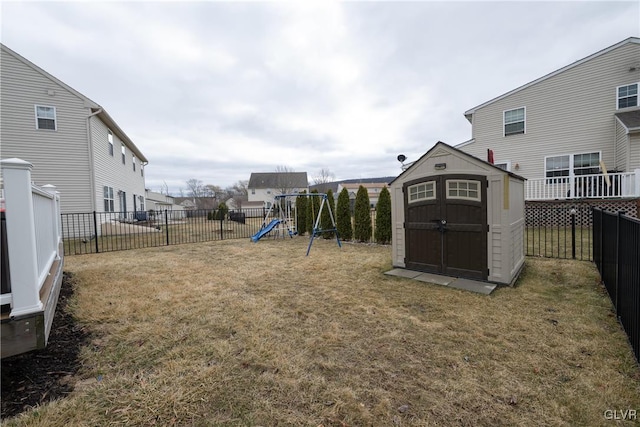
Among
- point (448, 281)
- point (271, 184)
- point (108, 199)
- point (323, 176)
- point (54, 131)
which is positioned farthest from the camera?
point (271, 184)

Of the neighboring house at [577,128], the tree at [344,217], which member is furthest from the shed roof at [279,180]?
the tree at [344,217]

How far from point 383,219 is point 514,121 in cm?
987

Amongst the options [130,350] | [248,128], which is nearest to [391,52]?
[130,350]

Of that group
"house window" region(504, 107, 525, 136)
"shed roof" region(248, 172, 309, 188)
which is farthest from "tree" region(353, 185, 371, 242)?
"shed roof" region(248, 172, 309, 188)

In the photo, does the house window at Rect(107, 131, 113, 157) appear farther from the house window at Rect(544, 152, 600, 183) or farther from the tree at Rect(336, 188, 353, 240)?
the house window at Rect(544, 152, 600, 183)

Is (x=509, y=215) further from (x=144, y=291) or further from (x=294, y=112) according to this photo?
(x=294, y=112)

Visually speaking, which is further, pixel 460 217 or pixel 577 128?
pixel 577 128

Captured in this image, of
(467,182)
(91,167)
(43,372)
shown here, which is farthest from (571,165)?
(91,167)

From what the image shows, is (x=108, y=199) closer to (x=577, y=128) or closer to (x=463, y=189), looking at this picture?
(x=463, y=189)

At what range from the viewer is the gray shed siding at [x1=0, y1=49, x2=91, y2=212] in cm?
1105

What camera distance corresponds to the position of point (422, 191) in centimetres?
542

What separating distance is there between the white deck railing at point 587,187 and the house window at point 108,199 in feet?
65.4

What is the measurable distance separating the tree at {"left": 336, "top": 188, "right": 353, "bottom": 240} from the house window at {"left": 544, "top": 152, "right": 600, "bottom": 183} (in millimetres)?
8577

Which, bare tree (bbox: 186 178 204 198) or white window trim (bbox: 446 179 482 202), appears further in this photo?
bare tree (bbox: 186 178 204 198)
